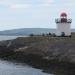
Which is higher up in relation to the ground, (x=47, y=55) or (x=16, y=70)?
(x=47, y=55)

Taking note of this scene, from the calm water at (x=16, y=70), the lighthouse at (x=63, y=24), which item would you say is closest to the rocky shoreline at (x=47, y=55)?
the calm water at (x=16, y=70)

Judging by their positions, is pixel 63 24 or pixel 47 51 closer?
pixel 47 51

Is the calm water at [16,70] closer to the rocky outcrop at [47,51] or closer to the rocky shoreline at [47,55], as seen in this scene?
the rocky shoreline at [47,55]

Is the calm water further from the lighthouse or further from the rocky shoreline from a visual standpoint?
the lighthouse

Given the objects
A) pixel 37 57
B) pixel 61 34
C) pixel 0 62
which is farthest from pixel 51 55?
pixel 61 34

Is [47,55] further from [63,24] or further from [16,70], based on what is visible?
[63,24]

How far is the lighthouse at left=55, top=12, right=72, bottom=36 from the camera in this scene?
61188 millimetres

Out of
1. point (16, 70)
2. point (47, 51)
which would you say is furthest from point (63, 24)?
point (16, 70)

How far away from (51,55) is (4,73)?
23.9ft

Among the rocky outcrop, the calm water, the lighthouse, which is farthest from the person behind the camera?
the lighthouse

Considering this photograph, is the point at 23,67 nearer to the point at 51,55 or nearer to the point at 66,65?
the point at 51,55

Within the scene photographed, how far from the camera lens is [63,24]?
61.2m

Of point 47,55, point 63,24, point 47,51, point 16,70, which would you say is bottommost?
point 16,70

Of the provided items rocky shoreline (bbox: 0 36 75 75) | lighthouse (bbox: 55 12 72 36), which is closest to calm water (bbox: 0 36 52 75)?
rocky shoreline (bbox: 0 36 75 75)
